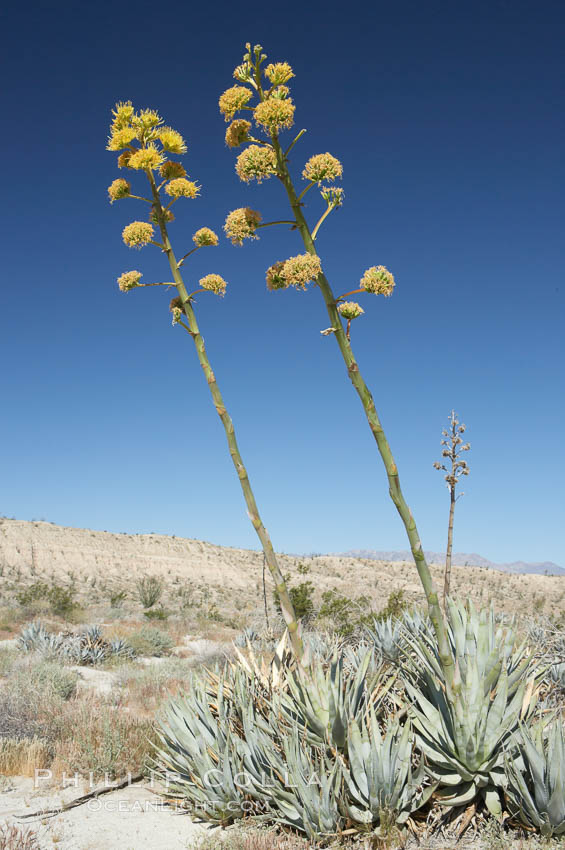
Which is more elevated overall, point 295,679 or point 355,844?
point 295,679

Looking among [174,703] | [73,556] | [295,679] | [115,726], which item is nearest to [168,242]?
[295,679]

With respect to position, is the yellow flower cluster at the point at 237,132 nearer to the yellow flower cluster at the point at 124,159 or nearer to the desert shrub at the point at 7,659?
the yellow flower cluster at the point at 124,159

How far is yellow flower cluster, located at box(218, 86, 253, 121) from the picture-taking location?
3717 mm

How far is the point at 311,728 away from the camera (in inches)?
149

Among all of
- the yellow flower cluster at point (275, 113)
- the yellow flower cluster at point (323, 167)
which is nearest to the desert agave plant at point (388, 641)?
the yellow flower cluster at point (323, 167)

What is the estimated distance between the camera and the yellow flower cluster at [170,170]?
445 centimetres

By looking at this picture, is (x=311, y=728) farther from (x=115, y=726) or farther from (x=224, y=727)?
(x=115, y=726)

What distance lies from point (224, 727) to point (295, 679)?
0.71 m

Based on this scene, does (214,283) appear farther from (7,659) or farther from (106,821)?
(7,659)

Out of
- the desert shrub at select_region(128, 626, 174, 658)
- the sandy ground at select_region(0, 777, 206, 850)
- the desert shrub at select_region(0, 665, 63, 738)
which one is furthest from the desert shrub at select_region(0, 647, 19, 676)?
the sandy ground at select_region(0, 777, 206, 850)

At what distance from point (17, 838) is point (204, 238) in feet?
14.8

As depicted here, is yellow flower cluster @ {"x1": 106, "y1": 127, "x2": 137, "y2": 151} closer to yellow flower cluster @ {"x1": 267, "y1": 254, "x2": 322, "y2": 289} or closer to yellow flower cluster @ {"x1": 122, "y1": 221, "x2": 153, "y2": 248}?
yellow flower cluster @ {"x1": 122, "y1": 221, "x2": 153, "y2": 248}

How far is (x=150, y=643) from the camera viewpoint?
12.9m

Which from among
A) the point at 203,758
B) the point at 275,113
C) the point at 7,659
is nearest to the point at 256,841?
the point at 203,758
